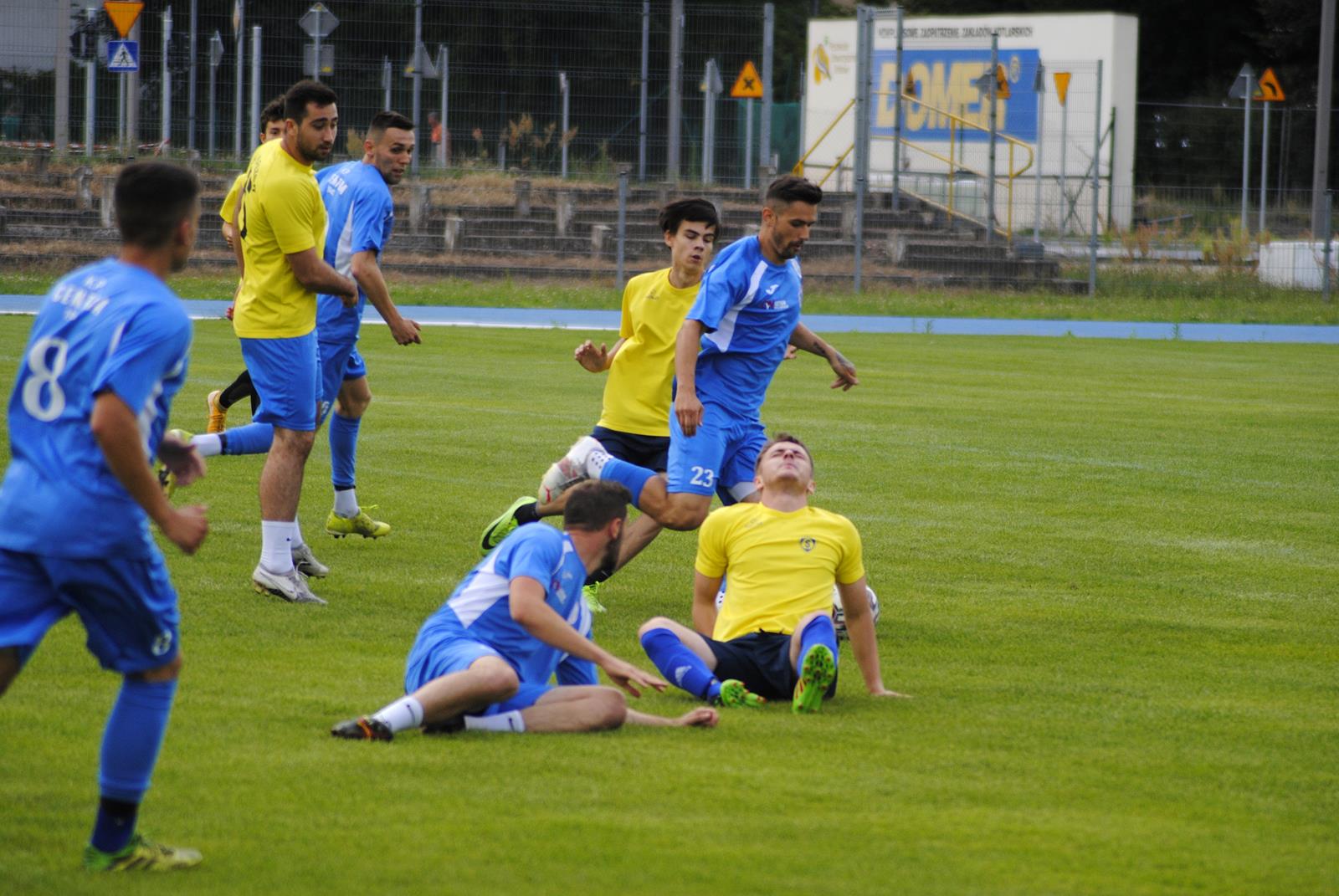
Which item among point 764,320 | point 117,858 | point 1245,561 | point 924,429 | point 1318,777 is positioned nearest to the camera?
point 117,858

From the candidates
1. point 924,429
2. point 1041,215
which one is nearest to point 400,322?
point 924,429

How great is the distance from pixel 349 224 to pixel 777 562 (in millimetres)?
3351

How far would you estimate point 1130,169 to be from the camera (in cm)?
3684

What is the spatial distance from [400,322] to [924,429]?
275 inches

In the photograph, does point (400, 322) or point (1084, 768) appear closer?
point (1084, 768)

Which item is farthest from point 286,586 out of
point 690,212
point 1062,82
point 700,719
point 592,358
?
point 1062,82

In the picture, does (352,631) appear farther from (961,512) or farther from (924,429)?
(924,429)

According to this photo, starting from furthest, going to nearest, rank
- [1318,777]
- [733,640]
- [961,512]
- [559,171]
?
[559,171], [961,512], [733,640], [1318,777]

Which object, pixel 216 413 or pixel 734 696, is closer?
pixel 734 696

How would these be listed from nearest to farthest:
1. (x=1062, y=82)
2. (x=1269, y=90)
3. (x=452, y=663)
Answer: (x=452, y=663) → (x=1062, y=82) → (x=1269, y=90)

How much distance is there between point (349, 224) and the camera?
8727 mm

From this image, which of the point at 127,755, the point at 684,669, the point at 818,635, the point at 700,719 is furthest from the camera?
the point at 684,669

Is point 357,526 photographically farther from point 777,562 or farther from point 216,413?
point 777,562

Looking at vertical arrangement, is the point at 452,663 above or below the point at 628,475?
below
